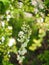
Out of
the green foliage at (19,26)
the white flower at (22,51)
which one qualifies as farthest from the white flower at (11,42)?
the white flower at (22,51)

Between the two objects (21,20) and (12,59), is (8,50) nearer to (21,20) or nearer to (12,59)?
(12,59)

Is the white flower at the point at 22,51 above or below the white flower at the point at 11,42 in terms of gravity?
below

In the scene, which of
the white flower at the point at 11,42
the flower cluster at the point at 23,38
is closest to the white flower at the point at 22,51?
the flower cluster at the point at 23,38

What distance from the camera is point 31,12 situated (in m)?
2.87

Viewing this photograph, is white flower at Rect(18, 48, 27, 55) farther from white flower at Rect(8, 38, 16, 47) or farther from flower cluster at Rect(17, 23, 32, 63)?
white flower at Rect(8, 38, 16, 47)

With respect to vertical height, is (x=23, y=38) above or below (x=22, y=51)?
above

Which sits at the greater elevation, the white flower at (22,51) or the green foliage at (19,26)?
the green foliage at (19,26)

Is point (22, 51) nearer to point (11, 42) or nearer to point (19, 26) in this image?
point (11, 42)

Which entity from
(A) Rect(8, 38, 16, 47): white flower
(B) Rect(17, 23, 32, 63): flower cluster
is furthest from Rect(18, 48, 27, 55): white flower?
(A) Rect(8, 38, 16, 47): white flower

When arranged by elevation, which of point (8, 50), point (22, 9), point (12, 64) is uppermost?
point (22, 9)

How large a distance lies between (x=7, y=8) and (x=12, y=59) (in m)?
0.60

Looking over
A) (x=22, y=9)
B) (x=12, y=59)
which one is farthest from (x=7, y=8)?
(x=12, y=59)

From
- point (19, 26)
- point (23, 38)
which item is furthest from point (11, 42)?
point (19, 26)

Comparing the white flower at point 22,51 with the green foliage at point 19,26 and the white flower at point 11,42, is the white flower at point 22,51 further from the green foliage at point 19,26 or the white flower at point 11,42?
the white flower at point 11,42
